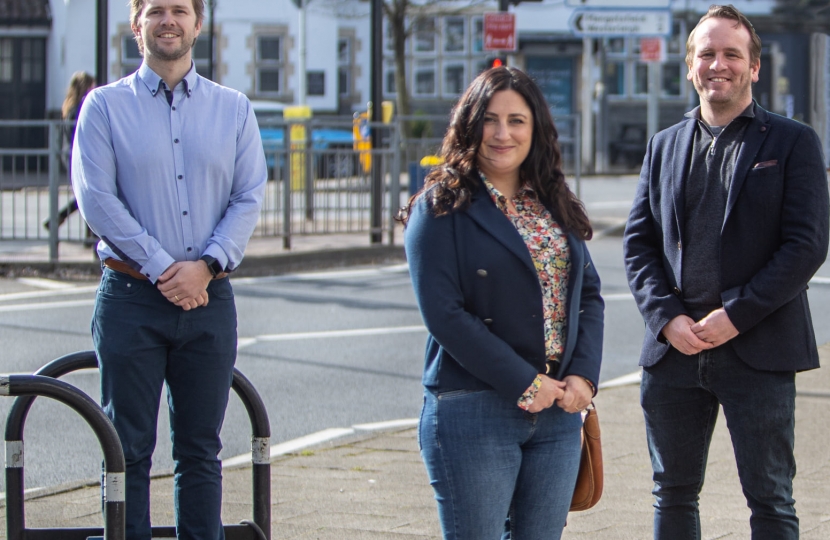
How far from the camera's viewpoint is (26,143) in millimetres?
15344

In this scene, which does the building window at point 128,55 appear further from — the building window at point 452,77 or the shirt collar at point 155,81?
the shirt collar at point 155,81

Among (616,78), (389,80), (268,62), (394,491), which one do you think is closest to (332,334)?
(394,491)

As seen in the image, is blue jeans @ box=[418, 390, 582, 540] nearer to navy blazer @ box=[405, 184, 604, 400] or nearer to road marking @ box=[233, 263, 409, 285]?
navy blazer @ box=[405, 184, 604, 400]

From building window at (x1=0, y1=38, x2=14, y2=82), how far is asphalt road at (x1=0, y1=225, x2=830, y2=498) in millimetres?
25863

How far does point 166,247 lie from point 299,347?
5.59m

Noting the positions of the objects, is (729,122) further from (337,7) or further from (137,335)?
(337,7)

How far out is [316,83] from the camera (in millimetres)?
38219

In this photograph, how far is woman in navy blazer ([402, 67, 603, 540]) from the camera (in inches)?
129

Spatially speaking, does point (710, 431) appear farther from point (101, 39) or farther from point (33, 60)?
point (33, 60)

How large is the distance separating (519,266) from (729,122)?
3.41 feet

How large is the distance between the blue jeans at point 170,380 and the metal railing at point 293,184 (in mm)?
9764

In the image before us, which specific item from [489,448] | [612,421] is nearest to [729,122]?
[489,448]

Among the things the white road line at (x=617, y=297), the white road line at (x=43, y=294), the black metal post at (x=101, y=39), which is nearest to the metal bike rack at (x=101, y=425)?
the white road line at (x=43, y=294)

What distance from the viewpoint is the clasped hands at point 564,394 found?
10.7 feet
